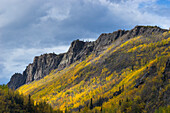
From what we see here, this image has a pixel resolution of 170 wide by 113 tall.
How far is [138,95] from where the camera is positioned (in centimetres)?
16438

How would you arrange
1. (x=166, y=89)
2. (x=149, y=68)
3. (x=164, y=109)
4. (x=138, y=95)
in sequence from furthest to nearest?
(x=149, y=68)
(x=138, y=95)
(x=166, y=89)
(x=164, y=109)

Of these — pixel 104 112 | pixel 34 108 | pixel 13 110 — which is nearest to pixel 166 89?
pixel 104 112

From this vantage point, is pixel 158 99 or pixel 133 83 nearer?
pixel 158 99

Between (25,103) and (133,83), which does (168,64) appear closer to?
(133,83)

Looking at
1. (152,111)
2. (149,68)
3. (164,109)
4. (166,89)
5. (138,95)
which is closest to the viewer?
(164,109)

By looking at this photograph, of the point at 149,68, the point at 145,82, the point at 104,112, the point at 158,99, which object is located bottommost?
the point at 104,112

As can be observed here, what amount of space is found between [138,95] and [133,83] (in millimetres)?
26393

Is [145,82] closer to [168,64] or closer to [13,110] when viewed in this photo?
[168,64]

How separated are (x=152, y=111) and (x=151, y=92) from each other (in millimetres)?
21663

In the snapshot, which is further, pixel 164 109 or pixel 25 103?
pixel 25 103

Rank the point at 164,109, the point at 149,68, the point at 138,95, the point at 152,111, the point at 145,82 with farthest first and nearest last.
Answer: the point at 149,68 < the point at 145,82 < the point at 138,95 < the point at 152,111 < the point at 164,109

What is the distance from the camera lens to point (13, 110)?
14275cm

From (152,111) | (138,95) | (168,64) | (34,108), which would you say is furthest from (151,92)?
(34,108)

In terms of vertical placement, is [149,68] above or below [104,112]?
above
